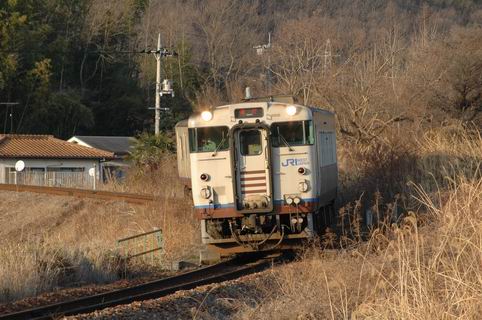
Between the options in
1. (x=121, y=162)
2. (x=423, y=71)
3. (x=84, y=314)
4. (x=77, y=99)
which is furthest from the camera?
(x=77, y=99)

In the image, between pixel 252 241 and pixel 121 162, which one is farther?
pixel 121 162

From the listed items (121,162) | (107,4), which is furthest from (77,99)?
(107,4)

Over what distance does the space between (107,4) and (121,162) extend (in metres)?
24.3

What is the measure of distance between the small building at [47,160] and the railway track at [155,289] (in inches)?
1208

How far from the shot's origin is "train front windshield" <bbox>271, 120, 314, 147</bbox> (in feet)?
53.5

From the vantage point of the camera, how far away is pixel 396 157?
85.0ft

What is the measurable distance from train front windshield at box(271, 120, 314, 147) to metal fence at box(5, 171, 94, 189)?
1209 inches

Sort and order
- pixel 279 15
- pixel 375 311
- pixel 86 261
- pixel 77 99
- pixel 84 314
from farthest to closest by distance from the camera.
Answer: pixel 279 15 → pixel 77 99 → pixel 86 261 → pixel 84 314 → pixel 375 311

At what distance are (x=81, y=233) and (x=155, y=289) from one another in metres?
14.4

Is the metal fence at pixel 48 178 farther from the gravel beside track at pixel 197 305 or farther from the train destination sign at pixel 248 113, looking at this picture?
the gravel beside track at pixel 197 305

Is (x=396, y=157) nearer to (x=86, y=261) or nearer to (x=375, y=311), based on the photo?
(x=86, y=261)

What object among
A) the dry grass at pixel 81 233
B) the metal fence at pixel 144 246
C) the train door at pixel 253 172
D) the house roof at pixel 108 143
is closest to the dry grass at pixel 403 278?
the train door at pixel 253 172

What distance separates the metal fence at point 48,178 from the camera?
46.7 metres

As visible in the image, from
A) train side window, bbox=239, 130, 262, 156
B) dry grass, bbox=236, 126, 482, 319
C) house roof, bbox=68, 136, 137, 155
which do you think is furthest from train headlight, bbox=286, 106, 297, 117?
house roof, bbox=68, 136, 137, 155
